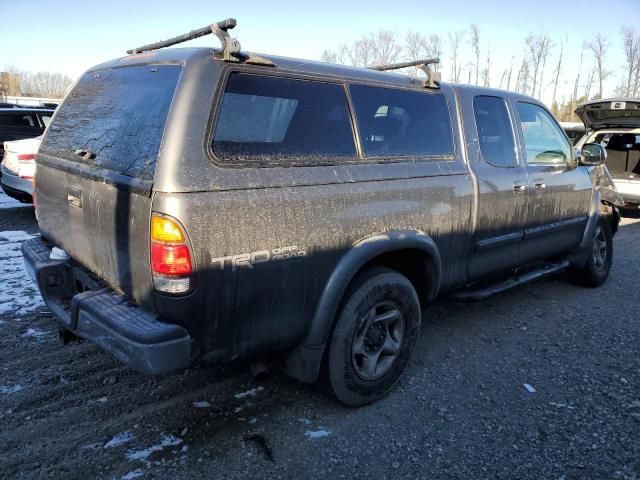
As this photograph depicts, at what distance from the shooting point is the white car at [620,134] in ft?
24.7

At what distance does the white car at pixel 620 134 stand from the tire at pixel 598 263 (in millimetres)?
2927

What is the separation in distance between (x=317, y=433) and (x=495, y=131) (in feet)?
8.66

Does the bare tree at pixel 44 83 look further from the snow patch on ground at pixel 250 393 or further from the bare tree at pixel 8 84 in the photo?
the snow patch on ground at pixel 250 393

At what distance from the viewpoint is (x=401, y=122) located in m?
3.21

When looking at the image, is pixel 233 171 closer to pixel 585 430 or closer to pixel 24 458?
pixel 24 458

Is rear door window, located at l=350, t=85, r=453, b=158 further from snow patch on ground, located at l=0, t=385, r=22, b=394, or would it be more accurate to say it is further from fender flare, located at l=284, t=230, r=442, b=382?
snow patch on ground, located at l=0, t=385, r=22, b=394

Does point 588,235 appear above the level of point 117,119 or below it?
below

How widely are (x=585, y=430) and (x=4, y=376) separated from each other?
140 inches

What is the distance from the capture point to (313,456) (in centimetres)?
258

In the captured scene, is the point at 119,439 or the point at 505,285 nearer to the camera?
the point at 119,439

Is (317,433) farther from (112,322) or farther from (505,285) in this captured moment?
(505,285)

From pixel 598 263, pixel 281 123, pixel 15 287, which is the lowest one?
pixel 15 287

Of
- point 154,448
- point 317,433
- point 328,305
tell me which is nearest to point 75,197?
point 154,448

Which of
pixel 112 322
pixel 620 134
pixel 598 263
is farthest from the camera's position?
pixel 620 134
